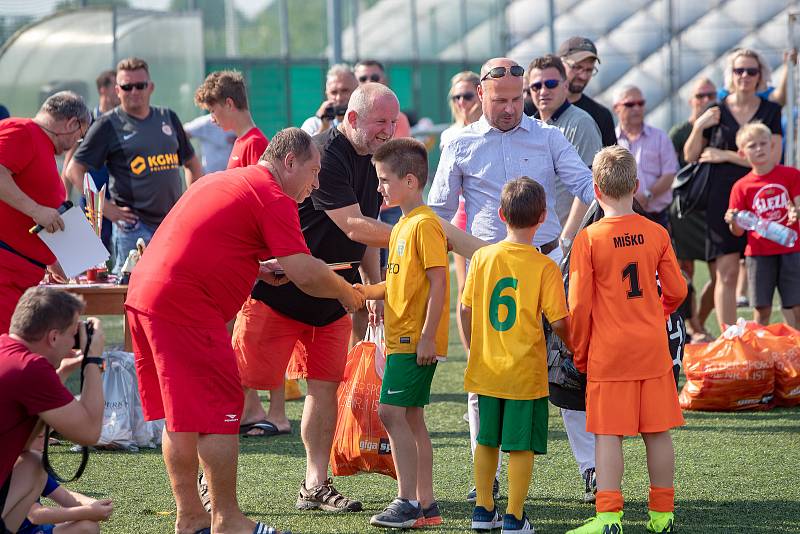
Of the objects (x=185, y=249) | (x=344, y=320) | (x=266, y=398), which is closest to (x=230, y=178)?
(x=185, y=249)

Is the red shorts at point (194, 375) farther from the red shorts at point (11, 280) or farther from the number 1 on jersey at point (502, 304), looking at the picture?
the red shorts at point (11, 280)

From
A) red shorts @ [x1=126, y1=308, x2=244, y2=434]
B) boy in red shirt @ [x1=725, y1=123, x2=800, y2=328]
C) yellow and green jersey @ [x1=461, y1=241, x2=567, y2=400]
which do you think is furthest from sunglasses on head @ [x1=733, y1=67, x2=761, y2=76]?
red shorts @ [x1=126, y1=308, x2=244, y2=434]

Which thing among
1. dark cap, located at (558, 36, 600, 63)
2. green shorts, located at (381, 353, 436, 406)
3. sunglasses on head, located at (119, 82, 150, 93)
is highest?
dark cap, located at (558, 36, 600, 63)

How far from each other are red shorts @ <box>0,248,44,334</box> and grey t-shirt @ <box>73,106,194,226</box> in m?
2.49

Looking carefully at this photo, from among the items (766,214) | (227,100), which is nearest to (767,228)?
(766,214)

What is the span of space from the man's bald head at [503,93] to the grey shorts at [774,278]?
12.7ft

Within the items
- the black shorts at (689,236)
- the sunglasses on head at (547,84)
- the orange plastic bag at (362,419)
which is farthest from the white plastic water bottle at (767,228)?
the orange plastic bag at (362,419)

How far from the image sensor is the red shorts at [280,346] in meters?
5.82

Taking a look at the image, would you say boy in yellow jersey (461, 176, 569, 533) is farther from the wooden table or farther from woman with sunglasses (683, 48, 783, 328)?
woman with sunglasses (683, 48, 783, 328)

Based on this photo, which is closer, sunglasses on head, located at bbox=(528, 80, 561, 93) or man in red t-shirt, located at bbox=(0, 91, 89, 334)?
man in red t-shirt, located at bbox=(0, 91, 89, 334)

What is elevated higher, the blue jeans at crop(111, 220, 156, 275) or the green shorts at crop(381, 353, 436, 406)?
the blue jeans at crop(111, 220, 156, 275)

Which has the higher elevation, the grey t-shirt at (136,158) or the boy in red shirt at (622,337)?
the grey t-shirt at (136,158)

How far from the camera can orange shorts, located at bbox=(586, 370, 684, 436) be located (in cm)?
499

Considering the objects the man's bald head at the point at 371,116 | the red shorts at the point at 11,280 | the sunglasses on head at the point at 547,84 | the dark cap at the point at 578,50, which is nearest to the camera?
the man's bald head at the point at 371,116
